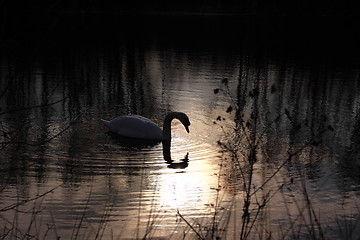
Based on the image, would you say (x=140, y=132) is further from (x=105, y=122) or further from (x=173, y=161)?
(x=173, y=161)

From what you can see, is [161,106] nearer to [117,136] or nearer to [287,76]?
[117,136]

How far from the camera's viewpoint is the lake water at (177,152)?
242 inches

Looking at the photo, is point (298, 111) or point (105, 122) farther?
point (298, 111)

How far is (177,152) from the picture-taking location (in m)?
9.48

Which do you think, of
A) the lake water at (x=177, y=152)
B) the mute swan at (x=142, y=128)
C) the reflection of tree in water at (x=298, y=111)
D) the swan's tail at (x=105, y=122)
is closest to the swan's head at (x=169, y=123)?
the mute swan at (x=142, y=128)

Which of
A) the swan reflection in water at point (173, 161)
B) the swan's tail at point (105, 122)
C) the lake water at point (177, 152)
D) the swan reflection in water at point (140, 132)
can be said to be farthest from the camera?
the swan's tail at point (105, 122)

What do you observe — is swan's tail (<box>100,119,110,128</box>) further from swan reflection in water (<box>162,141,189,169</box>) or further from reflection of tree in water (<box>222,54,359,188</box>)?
reflection of tree in water (<box>222,54,359,188</box>)

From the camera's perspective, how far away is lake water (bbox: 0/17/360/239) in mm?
6152

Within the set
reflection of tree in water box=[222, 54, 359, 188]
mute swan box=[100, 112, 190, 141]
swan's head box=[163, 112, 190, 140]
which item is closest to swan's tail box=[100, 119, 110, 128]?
mute swan box=[100, 112, 190, 141]

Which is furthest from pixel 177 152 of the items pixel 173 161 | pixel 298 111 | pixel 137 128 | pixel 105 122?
pixel 298 111

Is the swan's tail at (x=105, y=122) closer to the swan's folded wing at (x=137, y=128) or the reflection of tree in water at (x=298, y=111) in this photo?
the swan's folded wing at (x=137, y=128)

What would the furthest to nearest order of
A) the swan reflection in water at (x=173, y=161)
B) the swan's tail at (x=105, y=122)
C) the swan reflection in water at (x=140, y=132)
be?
the swan's tail at (x=105, y=122)
the swan reflection in water at (x=140, y=132)
the swan reflection in water at (x=173, y=161)

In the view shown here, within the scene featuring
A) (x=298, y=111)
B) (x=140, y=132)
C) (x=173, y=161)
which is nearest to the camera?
(x=173, y=161)

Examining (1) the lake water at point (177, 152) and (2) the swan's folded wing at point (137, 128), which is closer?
(1) the lake water at point (177, 152)
